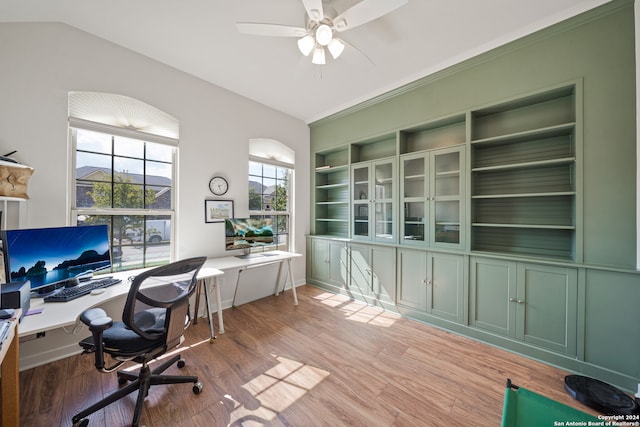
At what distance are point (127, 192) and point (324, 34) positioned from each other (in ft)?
8.44

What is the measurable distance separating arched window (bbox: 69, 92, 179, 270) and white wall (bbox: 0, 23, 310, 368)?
0.36 feet

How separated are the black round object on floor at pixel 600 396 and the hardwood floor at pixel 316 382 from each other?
74 millimetres

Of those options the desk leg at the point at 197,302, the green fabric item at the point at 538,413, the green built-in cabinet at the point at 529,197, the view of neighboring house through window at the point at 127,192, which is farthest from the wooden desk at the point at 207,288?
the green fabric item at the point at 538,413

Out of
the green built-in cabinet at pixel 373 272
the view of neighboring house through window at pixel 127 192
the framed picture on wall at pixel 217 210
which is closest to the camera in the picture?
the view of neighboring house through window at pixel 127 192

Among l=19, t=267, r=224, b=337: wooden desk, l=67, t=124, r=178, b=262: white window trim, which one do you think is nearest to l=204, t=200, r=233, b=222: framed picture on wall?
l=67, t=124, r=178, b=262: white window trim

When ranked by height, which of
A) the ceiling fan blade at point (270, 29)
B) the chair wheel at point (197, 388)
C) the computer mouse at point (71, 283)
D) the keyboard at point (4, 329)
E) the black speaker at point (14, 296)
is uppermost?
the ceiling fan blade at point (270, 29)

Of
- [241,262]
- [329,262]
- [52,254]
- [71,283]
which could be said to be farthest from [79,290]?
[329,262]

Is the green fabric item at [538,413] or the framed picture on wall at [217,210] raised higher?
the framed picture on wall at [217,210]

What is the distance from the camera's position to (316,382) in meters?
1.90

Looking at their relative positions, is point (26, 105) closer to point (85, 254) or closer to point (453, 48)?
point (85, 254)

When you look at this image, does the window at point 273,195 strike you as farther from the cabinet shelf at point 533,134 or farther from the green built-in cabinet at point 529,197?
the cabinet shelf at point 533,134

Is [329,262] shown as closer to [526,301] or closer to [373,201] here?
[373,201]

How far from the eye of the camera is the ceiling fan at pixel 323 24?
5.36 ft

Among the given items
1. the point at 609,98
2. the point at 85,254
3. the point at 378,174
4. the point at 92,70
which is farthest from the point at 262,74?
the point at 609,98
